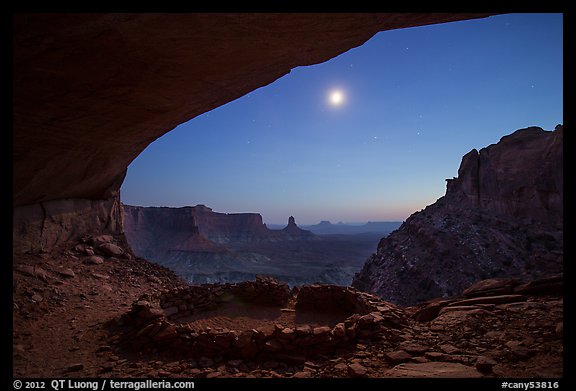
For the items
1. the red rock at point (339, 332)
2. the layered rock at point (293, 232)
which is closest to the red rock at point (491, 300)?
the red rock at point (339, 332)

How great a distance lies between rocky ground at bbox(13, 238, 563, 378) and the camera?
359 cm

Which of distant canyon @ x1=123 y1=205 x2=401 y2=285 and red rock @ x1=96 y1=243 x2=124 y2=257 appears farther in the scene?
distant canyon @ x1=123 y1=205 x2=401 y2=285

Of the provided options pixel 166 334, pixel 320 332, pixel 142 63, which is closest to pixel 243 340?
pixel 320 332

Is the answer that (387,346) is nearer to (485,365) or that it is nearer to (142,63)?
(485,365)

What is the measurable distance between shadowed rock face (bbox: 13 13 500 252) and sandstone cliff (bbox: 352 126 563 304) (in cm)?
2230

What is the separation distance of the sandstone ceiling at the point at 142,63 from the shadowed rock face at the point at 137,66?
0.7 inches

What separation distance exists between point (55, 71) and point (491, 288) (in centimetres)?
1021

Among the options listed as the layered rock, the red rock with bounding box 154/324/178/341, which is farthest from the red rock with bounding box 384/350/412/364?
the layered rock

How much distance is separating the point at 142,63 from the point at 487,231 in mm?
30183

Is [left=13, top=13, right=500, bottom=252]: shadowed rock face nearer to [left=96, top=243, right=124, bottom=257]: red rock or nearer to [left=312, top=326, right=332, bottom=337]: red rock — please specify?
[left=96, top=243, right=124, bottom=257]: red rock

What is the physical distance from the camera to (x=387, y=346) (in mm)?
4598

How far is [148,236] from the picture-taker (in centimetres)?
7006

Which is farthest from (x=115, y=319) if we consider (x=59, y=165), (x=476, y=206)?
(x=476, y=206)
